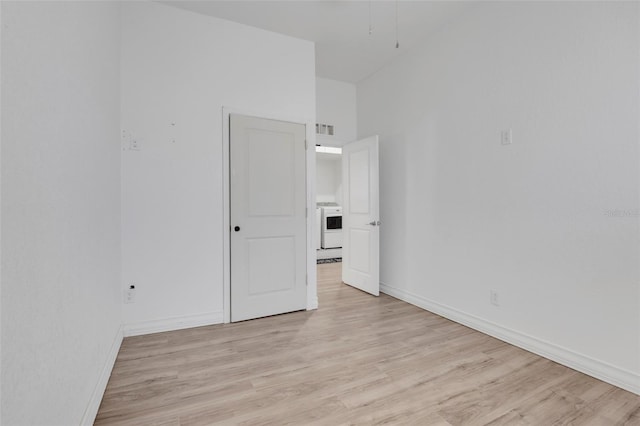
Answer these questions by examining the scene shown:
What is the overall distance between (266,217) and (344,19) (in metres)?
2.16

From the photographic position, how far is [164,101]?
9.41 feet

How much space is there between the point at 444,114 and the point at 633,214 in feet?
5.89

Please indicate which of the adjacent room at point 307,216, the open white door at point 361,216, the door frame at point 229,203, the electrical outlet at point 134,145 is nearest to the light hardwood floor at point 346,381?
the adjacent room at point 307,216

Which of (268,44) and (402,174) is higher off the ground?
(268,44)

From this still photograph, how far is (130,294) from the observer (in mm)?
2756

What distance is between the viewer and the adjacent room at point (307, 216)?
1276 millimetres

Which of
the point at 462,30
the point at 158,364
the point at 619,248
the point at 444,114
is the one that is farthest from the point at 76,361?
the point at 462,30

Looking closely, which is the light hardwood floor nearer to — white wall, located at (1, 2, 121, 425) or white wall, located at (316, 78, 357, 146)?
white wall, located at (1, 2, 121, 425)

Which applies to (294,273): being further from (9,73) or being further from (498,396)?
(9,73)

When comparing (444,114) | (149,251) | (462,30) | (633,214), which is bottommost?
(149,251)

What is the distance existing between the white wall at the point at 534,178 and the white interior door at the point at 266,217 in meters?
1.38

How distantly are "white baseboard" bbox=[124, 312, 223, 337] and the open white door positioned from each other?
76.3 inches

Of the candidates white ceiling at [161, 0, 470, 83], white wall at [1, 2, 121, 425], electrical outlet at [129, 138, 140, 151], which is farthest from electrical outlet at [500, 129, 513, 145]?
electrical outlet at [129, 138, 140, 151]

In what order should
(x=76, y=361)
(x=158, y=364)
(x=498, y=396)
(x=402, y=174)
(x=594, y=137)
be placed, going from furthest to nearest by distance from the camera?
(x=402, y=174) → (x=158, y=364) → (x=594, y=137) → (x=498, y=396) → (x=76, y=361)
